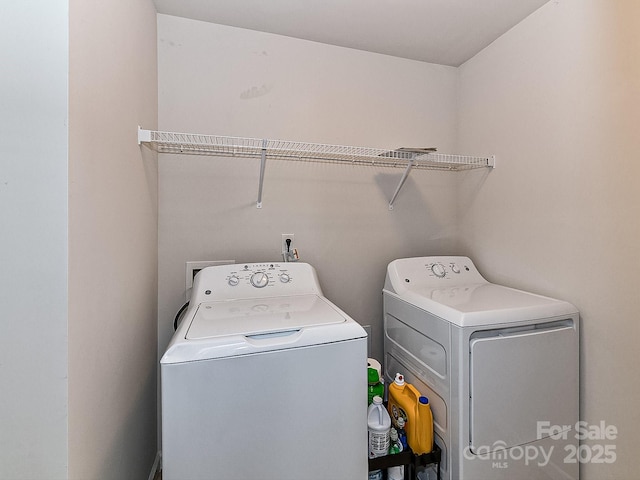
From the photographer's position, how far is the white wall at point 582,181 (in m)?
1.10

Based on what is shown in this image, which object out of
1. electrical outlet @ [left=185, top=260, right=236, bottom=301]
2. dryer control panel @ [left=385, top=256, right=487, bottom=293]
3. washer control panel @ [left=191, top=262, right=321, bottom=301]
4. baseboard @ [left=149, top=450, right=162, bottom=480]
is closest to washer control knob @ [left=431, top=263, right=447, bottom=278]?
dryer control panel @ [left=385, top=256, right=487, bottom=293]

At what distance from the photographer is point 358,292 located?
182 cm

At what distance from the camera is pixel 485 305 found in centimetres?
120

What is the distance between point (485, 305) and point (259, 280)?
3.41ft

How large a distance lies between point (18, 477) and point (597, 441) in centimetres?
198

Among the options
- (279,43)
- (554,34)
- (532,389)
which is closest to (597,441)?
(532,389)

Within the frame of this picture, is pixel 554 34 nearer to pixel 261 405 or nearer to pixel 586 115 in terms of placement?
pixel 586 115

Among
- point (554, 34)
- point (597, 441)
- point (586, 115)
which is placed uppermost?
A: point (554, 34)

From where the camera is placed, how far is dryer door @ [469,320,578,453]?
106cm

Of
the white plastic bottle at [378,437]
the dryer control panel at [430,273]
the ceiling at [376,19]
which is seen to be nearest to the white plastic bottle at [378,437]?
the white plastic bottle at [378,437]

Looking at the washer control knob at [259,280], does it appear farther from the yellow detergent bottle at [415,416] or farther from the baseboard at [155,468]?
the baseboard at [155,468]

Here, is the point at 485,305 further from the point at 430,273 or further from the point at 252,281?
the point at 252,281

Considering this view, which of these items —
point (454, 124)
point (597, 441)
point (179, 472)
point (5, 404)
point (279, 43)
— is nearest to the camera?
point (5, 404)

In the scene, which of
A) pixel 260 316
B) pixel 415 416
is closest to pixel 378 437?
pixel 415 416
